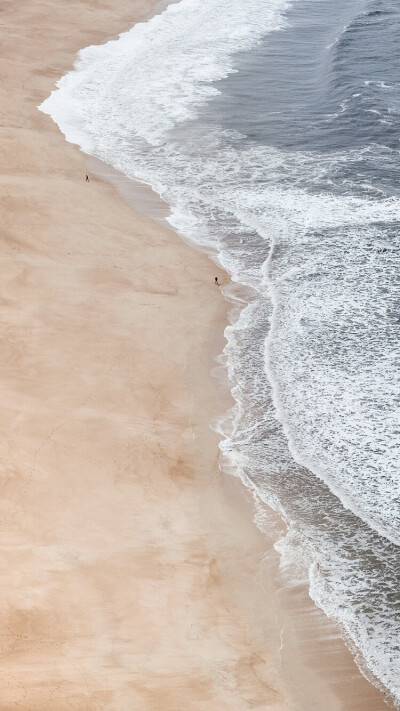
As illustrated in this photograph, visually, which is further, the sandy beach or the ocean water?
the ocean water

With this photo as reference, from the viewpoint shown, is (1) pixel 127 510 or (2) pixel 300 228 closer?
(1) pixel 127 510

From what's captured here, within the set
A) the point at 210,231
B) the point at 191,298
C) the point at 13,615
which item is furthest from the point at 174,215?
the point at 13,615

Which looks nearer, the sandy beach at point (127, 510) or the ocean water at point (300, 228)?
A: the sandy beach at point (127, 510)

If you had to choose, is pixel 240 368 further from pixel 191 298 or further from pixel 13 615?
pixel 13 615
